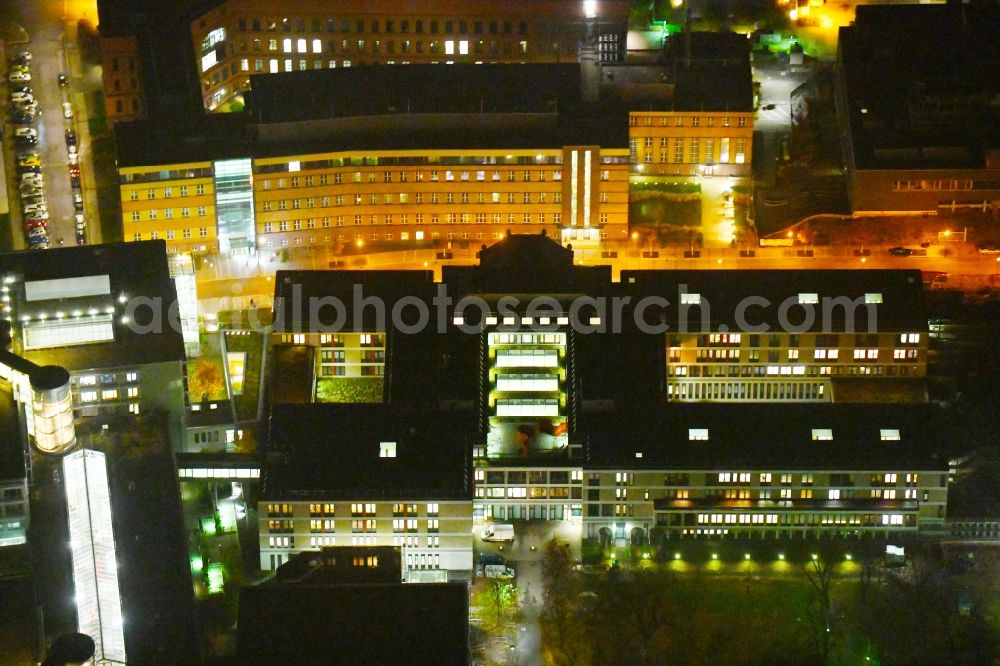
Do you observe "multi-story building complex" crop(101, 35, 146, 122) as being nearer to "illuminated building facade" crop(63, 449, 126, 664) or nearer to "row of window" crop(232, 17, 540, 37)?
"row of window" crop(232, 17, 540, 37)

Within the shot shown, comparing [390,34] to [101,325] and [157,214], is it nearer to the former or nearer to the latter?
[157,214]

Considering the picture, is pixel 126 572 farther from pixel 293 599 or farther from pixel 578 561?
pixel 578 561

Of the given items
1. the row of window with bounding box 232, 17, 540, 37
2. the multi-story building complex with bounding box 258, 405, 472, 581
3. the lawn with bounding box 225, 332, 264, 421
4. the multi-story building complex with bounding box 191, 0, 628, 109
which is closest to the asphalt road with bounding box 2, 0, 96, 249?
the multi-story building complex with bounding box 191, 0, 628, 109

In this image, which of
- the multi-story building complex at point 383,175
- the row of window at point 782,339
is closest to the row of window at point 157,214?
the multi-story building complex at point 383,175

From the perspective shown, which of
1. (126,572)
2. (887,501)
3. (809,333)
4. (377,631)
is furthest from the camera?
(809,333)

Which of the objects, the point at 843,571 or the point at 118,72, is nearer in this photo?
the point at 843,571

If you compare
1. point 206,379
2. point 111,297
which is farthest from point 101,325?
point 206,379

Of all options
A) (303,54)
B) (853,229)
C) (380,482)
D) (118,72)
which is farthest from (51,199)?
(853,229)
